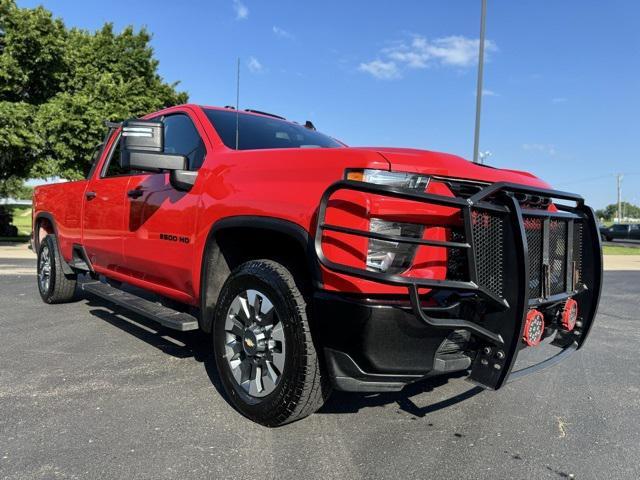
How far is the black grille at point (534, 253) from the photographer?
271 cm

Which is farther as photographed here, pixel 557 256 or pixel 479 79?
pixel 479 79

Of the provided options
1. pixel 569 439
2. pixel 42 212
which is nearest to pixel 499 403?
pixel 569 439

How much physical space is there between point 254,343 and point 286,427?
1.69ft

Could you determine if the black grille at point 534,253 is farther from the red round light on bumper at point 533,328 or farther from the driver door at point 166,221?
the driver door at point 166,221

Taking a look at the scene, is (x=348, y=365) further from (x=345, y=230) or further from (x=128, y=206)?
(x=128, y=206)

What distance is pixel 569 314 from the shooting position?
303 centimetres

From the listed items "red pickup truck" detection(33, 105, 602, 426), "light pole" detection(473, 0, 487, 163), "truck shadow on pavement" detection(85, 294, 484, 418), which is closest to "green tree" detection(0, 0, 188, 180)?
"truck shadow on pavement" detection(85, 294, 484, 418)

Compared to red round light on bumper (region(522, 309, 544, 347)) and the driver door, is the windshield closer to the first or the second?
the driver door

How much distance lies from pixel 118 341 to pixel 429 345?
10.9 ft

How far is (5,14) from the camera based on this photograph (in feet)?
51.5

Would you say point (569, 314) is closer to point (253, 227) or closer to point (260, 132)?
point (253, 227)

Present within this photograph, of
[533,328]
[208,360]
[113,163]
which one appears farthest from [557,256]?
[113,163]

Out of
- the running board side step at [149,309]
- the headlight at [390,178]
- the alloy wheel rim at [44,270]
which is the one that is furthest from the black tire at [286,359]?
the alloy wheel rim at [44,270]

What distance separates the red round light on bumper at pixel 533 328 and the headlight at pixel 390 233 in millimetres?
750
